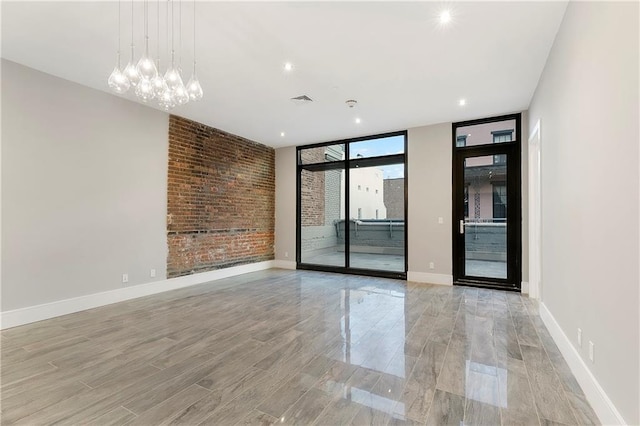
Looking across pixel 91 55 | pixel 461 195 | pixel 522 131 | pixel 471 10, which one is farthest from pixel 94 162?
pixel 522 131

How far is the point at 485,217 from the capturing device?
17.0 ft

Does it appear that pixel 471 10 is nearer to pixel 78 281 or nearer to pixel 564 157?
pixel 564 157

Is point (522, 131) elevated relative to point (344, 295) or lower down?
elevated

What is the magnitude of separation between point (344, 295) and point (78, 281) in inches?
143

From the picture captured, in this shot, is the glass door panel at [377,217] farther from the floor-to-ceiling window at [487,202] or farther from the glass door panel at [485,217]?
the glass door panel at [485,217]

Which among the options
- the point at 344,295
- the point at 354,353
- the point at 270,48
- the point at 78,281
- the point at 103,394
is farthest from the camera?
the point at 344,295

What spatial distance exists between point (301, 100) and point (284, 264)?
13.5 ft

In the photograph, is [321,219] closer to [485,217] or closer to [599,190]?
[485,217]

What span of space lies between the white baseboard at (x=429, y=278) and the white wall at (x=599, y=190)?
2370mm

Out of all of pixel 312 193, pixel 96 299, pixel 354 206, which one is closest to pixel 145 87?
pixel 96 299

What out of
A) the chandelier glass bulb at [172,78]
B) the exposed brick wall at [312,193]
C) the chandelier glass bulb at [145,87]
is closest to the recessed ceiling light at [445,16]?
the chandelier glass bulb at [172,78]

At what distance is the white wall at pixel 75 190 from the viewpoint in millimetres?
3318

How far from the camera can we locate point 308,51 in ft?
10.0

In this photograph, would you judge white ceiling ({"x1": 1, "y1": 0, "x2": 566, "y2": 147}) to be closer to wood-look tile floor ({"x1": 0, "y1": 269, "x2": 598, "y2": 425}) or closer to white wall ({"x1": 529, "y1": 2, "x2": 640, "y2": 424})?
white wall ({"x1": 529, "y1": 2, "x2": 640, "y2": 424})
